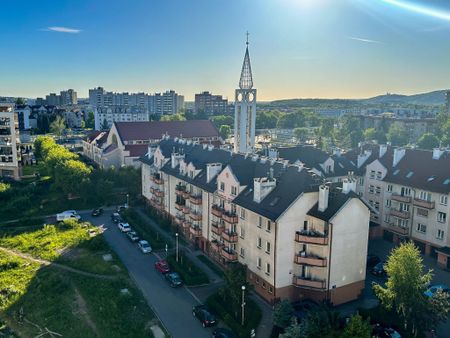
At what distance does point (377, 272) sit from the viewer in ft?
135

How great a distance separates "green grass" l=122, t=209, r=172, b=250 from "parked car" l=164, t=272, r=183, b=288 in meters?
8.59

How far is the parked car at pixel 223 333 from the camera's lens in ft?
99.5

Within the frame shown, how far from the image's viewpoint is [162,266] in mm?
42719

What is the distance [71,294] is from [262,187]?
20703mm

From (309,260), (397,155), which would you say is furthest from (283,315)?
(397,155)

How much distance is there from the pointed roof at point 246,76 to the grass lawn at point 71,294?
39.0 m

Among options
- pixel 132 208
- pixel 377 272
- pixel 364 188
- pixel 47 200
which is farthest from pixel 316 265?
pixel 47 200

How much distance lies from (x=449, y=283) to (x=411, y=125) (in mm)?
111040

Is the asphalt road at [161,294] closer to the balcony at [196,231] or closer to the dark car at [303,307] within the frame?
the balcony at [196,231]

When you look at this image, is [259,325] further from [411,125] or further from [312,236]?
[411,125]

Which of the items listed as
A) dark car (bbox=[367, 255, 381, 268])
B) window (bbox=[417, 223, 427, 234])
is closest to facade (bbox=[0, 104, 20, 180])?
dark car (bbox=[367, 255, 381, 268])

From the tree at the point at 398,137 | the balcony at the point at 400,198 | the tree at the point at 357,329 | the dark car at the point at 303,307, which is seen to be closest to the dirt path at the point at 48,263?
the dark car at the point at 303,307

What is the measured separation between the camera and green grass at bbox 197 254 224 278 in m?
42.0

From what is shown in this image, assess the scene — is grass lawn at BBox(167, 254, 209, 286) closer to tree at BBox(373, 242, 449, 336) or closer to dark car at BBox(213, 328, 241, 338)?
dark car at BBox(213, 328, 241, 338)
